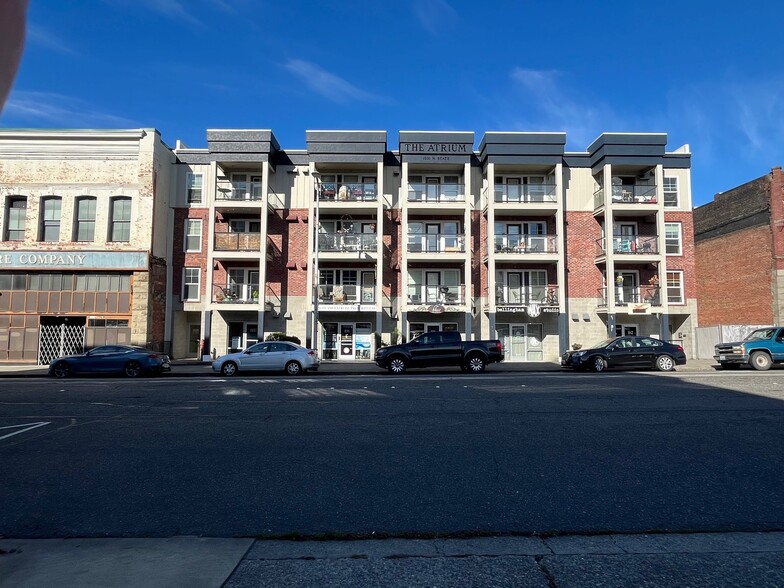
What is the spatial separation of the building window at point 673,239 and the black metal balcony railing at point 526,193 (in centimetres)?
686

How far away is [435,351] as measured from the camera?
19578mm

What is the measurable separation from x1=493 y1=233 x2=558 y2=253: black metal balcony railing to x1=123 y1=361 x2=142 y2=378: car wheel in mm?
17602

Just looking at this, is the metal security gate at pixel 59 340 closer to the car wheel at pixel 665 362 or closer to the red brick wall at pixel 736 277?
the car wheel at pixel 665 362

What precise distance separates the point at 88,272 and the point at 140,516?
994 inches

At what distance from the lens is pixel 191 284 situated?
93.6ft

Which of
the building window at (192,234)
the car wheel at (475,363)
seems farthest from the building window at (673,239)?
the building window at (192,234)

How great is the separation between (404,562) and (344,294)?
23.3 metres

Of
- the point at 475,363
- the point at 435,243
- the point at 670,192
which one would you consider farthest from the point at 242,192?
the point at 670,192

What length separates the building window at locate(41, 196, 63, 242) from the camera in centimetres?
2652

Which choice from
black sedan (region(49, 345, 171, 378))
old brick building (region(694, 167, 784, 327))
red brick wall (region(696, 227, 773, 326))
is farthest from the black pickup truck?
red brick wall (region(696, 227, 773, 326))

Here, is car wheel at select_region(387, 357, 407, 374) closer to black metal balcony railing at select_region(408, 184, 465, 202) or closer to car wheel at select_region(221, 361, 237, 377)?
car wheel at select_region(221, 361, 237, 377)

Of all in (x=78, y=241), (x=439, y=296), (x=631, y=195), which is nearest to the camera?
(x=78, y=241)

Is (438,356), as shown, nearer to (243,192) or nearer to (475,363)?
(475,363)

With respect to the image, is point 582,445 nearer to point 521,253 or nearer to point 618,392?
point 618,392
